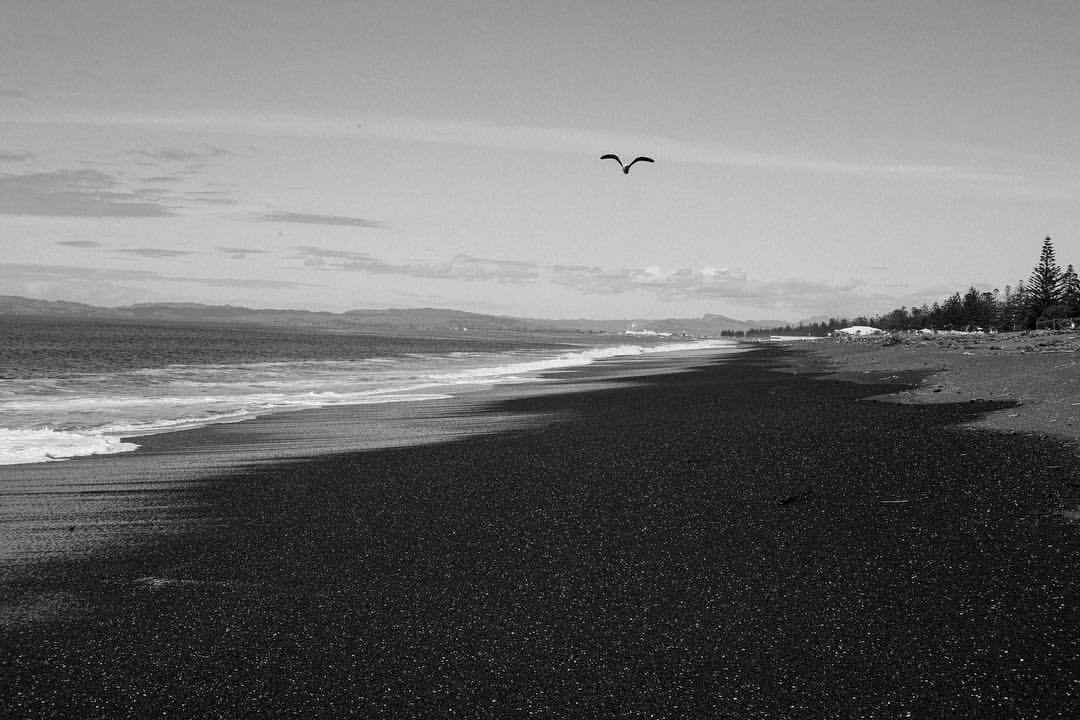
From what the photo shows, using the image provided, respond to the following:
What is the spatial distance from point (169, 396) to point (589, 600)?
2531 cm

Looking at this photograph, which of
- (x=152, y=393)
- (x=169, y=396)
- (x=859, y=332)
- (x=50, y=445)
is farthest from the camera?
(x=859, y=332)

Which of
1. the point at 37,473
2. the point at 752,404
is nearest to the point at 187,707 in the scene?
the point at 37,473

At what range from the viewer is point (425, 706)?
4844 mm

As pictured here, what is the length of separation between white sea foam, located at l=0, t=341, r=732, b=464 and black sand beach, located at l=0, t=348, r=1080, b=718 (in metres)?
7.39

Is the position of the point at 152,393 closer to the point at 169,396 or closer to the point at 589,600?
the point at 169,396

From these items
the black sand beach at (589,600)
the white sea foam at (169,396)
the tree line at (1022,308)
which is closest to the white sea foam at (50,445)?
the white sea foam at (169,396)

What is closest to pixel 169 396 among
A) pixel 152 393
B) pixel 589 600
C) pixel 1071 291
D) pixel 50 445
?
pixel 152 393

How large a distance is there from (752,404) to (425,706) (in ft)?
60.8

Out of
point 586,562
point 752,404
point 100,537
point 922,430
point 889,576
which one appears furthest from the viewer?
point 752,404

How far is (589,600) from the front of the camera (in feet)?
21.3

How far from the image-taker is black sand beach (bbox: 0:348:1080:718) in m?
4.94

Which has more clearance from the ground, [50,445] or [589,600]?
[50,445]

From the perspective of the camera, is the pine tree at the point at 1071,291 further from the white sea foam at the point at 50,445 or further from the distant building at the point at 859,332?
the white sea foam at the point at 50,445

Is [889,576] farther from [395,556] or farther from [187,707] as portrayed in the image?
[187,707]
